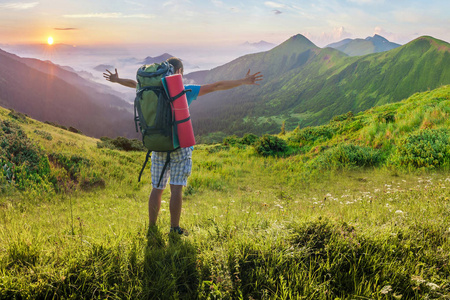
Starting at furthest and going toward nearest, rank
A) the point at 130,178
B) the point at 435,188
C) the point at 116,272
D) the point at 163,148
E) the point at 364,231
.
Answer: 1. the point at 130,178
2. the point at 435,188
3. the point at 163,148
4. the point at 364,231
5. the point at 116,272

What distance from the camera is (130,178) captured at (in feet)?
31.0

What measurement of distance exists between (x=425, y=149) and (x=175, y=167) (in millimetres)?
9554

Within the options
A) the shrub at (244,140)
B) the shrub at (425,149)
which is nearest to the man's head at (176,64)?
the shrub at (425,149)

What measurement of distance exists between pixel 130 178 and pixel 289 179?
6315mm

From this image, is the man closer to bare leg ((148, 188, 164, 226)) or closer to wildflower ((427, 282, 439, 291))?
bare leg ((148, 188, 164, 226))


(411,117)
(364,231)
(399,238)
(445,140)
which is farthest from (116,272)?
(411,117)

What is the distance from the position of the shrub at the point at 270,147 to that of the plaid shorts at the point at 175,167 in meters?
11.4

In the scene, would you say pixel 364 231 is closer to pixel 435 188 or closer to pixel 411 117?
pixel 435 188

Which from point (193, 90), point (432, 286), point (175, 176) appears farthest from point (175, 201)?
point (432, 286)

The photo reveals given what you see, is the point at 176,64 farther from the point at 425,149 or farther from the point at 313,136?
the point at 313,136

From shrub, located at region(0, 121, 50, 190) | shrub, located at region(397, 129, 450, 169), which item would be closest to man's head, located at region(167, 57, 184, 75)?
shrub, located at region(0, 121, 50, 190)

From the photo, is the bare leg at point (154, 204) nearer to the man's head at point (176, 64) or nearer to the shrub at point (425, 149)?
the man's head at point (176, 64)

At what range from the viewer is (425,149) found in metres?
8.90

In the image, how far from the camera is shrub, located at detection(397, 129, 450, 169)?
856 cm
